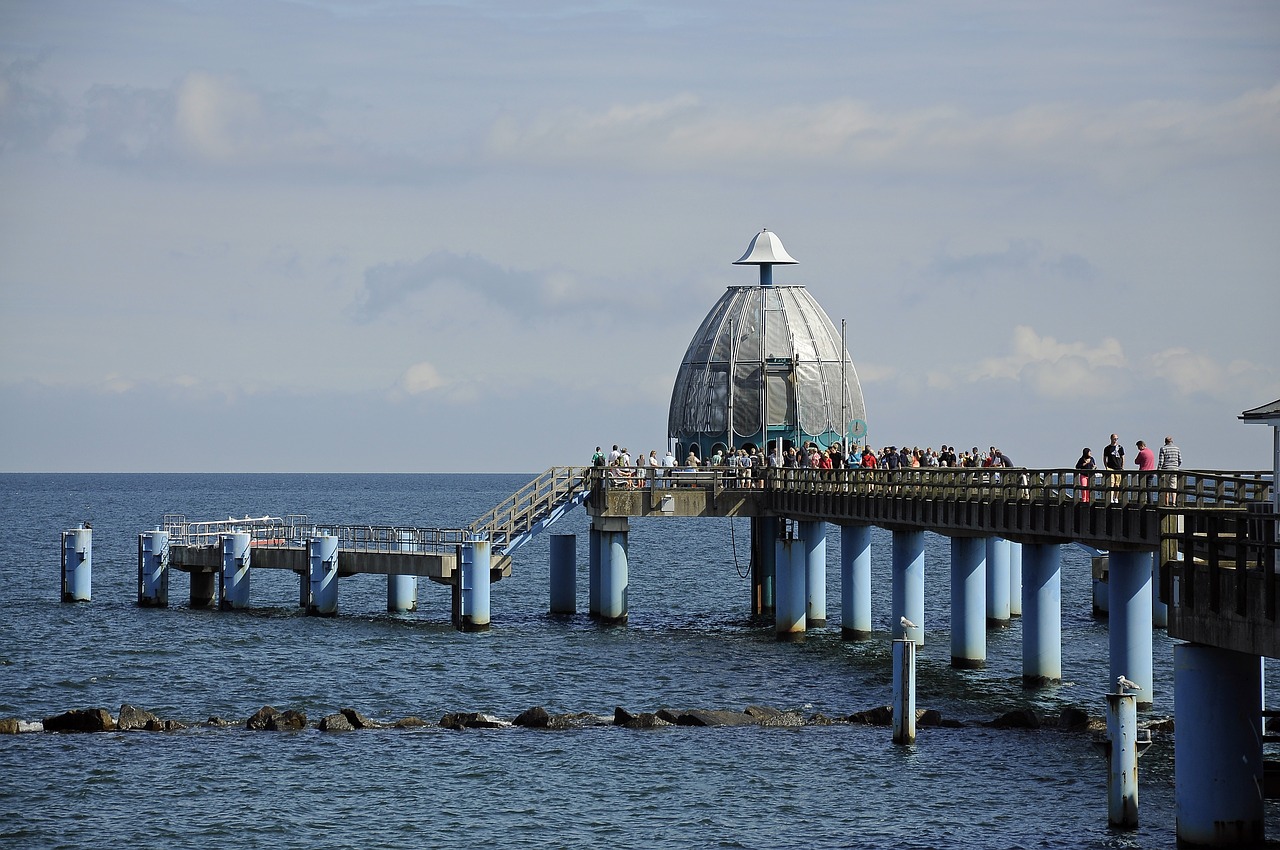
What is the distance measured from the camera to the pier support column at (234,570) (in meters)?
54.2

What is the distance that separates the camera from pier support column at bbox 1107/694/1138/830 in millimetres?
22297

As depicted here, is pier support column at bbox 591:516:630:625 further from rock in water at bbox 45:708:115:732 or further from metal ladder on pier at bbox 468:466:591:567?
rock in water at bbox 45:708:115:732

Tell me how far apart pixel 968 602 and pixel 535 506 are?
677 inches

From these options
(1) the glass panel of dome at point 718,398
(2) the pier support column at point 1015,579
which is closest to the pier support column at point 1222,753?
(2) the pier support column at point 1015,579

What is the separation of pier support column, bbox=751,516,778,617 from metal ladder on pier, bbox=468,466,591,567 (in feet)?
19.2

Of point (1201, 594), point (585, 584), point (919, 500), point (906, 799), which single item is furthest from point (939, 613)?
point (1201, 594)

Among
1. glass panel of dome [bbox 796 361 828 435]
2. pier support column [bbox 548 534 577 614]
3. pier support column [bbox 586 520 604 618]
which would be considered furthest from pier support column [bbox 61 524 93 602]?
glass panel of dome [bbox 796 361 828 435]

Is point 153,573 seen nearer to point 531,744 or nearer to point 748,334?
point 748,334

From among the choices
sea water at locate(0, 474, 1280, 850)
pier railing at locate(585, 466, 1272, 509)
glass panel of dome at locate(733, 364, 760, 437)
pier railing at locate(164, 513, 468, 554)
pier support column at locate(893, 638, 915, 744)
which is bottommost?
sea water at locate(0, 474, 1280, 850)

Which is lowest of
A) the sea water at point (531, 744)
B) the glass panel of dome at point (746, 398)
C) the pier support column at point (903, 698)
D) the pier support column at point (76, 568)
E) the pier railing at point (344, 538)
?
the sea water at point (531, 744)

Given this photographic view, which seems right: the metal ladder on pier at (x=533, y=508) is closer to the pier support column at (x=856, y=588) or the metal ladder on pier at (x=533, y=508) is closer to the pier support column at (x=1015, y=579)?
the pier support column at (x=856, y=588)

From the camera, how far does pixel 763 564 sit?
57219 mm

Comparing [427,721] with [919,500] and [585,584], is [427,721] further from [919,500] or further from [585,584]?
[585,584]

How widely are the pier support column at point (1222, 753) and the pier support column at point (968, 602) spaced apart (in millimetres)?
19723
